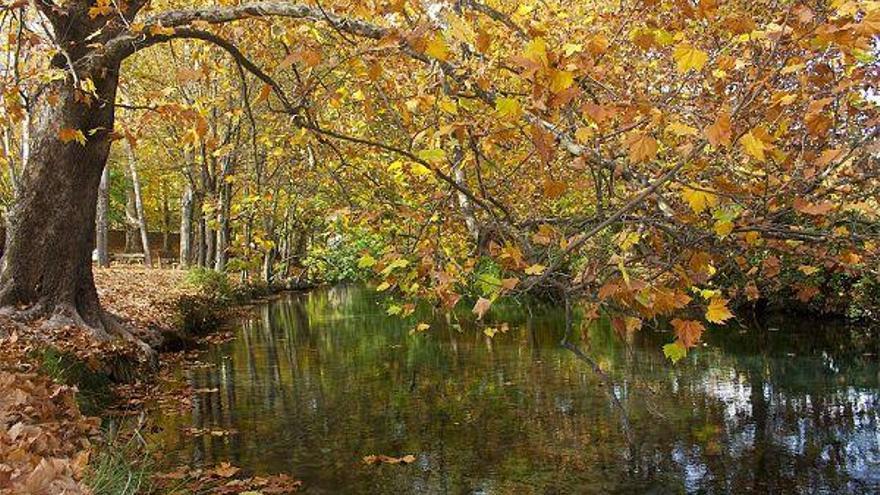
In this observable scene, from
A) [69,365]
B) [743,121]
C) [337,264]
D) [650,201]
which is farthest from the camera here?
[337,264]

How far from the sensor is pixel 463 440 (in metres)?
8.88

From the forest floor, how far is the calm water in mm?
614

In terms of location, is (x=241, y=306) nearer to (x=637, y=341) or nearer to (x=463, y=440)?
(x=637, y=341)

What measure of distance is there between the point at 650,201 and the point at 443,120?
1.99 meters

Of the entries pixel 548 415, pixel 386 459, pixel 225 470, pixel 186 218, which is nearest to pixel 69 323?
pixel 225 470

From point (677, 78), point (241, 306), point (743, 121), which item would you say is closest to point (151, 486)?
point (743, 121)

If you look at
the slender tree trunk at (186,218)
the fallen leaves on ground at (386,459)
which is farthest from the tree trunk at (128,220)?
the fallen leaves on ground at (386,459)

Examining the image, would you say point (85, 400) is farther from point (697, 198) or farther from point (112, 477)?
point (697, 198)

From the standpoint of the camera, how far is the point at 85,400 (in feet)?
29.8

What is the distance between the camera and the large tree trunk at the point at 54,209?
429 inches

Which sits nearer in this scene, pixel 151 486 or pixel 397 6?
pixel 397 6

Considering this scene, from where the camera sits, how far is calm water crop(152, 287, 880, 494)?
7.59 metres

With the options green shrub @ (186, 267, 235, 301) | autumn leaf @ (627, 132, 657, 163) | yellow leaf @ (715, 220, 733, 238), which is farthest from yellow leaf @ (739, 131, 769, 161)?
green shrub @ (186, 267, 235, 301)

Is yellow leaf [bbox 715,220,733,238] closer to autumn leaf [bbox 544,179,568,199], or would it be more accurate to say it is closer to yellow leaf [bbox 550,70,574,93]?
autumn leaf [bbox 544,179,568,199]
